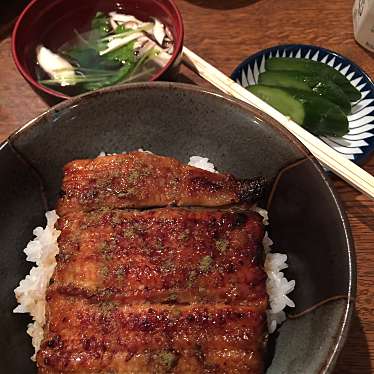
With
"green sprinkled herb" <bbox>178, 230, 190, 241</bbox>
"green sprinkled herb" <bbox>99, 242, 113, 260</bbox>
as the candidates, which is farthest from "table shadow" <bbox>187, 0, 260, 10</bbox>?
"green sprinkled herb" <bbox>99, 242, 113, 260</bbox>

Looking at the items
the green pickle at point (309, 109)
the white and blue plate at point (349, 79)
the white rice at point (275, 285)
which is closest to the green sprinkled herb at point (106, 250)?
the white rice at point (275, 285)

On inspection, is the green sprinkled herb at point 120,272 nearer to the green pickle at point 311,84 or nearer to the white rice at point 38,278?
the white rice at point 38,278

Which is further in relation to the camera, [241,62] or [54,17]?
[241,62]

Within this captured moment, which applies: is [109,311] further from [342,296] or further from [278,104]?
[278,104]

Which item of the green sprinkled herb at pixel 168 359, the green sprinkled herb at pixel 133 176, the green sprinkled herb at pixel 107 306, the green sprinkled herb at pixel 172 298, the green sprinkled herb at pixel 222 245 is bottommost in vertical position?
the green sprinkled herb at pixel 168 359

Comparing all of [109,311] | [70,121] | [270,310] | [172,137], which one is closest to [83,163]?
[70,121]

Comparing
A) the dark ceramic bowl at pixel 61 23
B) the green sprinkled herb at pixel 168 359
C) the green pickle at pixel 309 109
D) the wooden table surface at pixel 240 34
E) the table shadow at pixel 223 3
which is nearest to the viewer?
the green sprinkled herb at pixel 168 359
